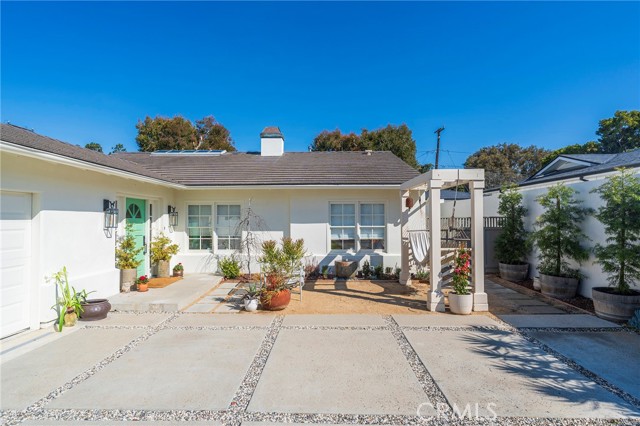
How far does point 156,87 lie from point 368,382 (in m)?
19.0

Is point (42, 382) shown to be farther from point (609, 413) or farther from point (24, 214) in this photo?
point (609, 413)

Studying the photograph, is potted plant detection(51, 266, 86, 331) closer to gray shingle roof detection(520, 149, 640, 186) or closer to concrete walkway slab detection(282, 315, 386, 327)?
concrete walkway slab detection(282, 315, 386, 327)

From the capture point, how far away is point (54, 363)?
422cm

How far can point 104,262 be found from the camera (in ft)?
23.6

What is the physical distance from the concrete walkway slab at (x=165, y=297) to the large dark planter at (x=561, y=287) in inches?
355

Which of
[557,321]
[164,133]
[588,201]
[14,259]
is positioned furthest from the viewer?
[164,133]

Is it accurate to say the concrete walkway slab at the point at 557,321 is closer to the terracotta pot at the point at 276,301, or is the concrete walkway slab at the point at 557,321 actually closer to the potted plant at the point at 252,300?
the terracotta pot at the point at 276,301

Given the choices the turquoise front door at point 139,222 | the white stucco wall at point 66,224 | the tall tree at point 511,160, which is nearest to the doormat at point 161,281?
the turquoise front door at point 139,222

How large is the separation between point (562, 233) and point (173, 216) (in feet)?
37.9

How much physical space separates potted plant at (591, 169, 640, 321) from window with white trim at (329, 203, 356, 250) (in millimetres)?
6316

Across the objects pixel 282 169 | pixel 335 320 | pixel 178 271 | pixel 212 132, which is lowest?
pixel 335 320

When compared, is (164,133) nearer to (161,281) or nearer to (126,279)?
(161,281)

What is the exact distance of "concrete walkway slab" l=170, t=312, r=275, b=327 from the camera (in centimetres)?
589
